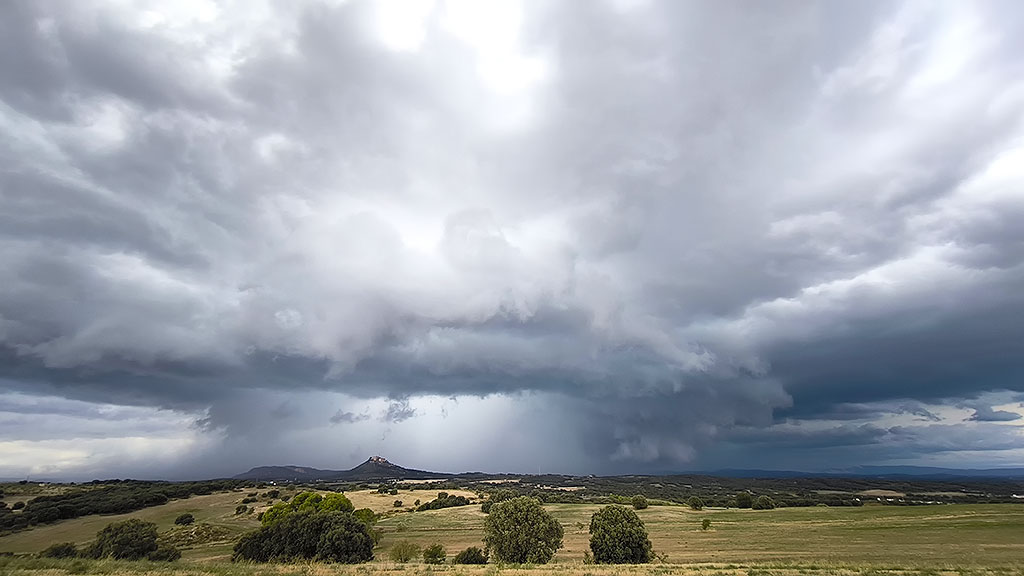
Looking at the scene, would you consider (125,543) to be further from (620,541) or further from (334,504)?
(620,541)

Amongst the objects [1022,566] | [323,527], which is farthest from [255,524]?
[1022,566]

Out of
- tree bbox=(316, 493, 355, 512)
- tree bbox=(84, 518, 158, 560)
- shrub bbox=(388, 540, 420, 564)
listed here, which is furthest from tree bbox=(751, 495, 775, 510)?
tree bbox=(84, 518, 158, 560)

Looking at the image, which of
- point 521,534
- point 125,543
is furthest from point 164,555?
point 521,534

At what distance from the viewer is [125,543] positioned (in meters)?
62.3

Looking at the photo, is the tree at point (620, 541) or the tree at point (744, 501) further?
the tree at point (744, 501)

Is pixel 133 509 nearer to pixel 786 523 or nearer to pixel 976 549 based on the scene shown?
pixel 786 523

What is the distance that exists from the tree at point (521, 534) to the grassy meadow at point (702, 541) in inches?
130

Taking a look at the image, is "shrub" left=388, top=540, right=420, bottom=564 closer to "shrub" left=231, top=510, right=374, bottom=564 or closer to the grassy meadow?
"shrub" left=231, top=510, right=374, bottom=564

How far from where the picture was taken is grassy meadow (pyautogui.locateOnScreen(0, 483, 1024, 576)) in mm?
42728

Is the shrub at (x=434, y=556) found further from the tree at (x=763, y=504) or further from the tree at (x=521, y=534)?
the tree at (x=763, y=504)

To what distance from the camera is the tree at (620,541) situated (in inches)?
2388

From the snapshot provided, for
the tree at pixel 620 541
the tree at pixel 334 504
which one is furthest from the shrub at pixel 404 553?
the tree at pixel 334 504

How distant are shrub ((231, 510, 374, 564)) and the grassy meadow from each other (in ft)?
20.4

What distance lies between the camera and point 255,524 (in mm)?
102688
